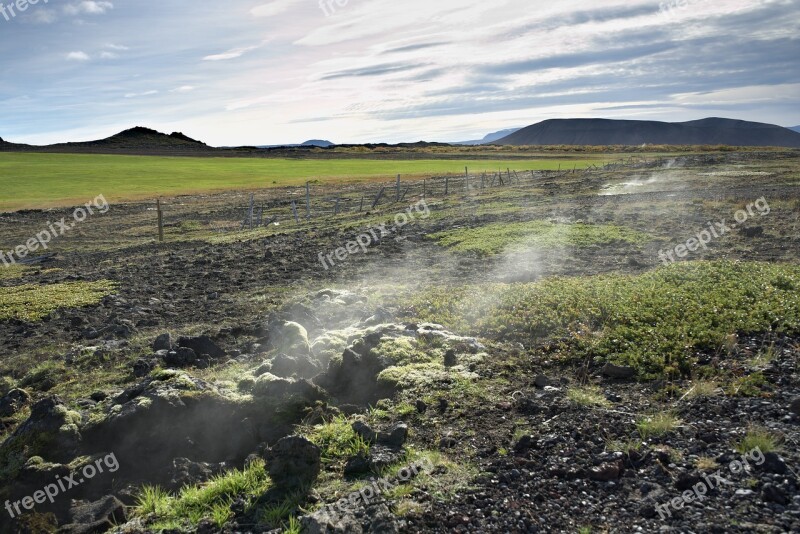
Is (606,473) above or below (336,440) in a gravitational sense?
above

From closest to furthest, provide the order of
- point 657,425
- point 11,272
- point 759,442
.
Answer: point 759,442 < point 657,425 < point 11,272

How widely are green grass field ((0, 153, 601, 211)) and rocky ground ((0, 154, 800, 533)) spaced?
156 ft

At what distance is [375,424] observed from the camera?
7926 mm

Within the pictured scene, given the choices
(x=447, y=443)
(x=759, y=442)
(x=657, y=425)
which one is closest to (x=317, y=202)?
(x=447, y=443)

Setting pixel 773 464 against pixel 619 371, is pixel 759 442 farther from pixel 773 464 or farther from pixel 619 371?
pixel 619 371

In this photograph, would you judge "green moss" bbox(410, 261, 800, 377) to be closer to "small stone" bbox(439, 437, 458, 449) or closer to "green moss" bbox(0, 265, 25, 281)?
"small stone" bbox(439, 437, 458, 449)

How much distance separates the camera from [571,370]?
9.28 meters

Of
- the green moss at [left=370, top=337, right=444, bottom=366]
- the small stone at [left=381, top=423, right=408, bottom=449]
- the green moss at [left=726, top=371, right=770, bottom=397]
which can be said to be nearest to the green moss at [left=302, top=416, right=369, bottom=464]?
the small stone at [left=381, top=423, right=408, bottom=449]

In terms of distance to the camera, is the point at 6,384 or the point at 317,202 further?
the point at 317,202

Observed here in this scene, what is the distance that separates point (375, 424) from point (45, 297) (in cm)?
1392

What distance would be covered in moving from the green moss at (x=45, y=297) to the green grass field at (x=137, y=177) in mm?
37667

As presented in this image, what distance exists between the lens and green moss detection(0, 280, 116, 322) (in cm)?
1559

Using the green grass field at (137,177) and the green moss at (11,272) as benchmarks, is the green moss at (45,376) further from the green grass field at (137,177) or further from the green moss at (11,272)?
the green grass field at (137,177)

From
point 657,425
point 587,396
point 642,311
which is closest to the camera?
point 657,425
